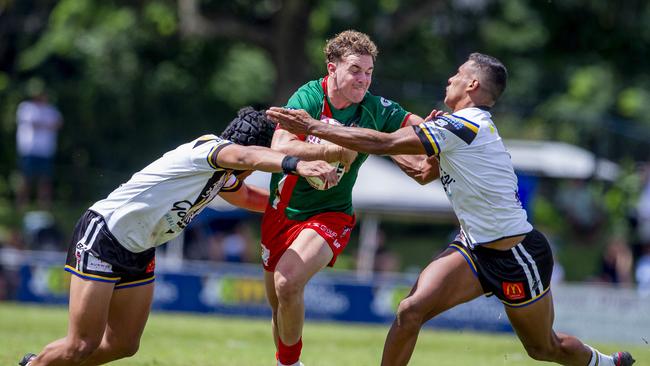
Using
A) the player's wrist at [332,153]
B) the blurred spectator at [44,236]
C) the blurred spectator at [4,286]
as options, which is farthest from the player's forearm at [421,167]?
the blurred spectator at [44,236]

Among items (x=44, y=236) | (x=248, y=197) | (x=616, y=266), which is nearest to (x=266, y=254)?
(x=248, y=197)

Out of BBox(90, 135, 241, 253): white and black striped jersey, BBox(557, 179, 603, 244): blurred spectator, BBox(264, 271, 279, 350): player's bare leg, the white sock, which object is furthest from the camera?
BBox(557, 179, 603, 244): blurred spectator

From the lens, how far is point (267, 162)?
649cm

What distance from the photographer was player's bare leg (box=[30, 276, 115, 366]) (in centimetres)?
657

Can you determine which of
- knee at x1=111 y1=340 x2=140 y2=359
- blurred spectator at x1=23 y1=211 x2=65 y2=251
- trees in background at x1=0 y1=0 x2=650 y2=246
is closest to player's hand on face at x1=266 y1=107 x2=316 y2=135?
knee at x1=111 y1=340 x2=140 y2=359

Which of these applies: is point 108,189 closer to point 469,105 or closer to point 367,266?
point 367,266

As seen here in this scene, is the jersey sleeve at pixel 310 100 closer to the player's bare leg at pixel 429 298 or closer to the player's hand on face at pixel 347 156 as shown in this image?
the player's hand on face at pixel 347 156

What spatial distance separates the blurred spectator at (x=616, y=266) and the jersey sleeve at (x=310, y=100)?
41.3 ft

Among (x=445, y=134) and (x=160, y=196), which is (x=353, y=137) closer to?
(x=445, y=134)

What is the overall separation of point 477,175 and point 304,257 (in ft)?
4.46

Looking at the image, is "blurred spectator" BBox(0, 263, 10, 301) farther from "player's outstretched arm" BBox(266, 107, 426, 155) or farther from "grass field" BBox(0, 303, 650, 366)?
"player's outstretched arm" BBox(266, 107, 426, 155)

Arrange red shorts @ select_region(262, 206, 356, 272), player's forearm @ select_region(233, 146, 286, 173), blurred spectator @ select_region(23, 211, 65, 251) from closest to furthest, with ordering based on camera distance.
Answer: player's forearm @ select_region(233, 146, 286, 173) < red shorts @ select_region(262, 206, 356, 272) < blurred spectator @ select_region(23, 211, 65, 251)

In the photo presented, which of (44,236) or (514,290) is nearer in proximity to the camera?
(514,290)

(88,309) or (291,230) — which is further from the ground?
(291,230)
